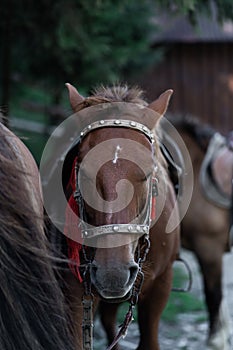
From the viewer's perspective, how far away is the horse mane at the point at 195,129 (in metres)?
5.80

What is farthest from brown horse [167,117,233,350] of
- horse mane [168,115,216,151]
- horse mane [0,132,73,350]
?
horse mane [0,132,73,350]

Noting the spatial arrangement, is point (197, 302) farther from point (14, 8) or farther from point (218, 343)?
point (14, 8)

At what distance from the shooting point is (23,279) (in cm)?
211

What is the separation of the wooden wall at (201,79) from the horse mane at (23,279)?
16.6 metres

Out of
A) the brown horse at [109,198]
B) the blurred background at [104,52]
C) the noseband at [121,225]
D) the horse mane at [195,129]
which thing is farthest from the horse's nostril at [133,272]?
the horse mane at [195,129]

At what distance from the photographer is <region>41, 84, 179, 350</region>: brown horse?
259 centimetres

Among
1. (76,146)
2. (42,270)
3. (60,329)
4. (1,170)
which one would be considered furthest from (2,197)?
(76,146)

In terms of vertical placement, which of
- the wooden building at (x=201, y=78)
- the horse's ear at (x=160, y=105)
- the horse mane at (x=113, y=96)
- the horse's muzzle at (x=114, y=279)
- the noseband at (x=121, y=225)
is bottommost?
the wooden building at (x=201, y=78)

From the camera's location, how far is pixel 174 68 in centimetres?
1889

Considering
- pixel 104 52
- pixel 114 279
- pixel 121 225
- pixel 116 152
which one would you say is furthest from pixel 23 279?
pixel 104 52

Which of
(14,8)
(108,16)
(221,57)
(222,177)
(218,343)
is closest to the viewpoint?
(218,343)

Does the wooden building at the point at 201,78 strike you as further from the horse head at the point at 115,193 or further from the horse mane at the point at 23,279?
the horse mane at the point at 23,279

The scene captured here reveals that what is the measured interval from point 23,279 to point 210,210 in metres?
3.77

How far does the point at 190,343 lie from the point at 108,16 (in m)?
5.01
